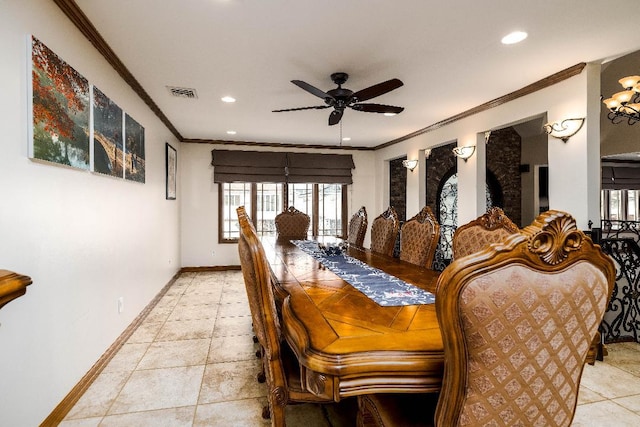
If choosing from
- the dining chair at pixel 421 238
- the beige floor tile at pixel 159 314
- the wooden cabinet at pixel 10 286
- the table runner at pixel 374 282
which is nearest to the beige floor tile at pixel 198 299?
the beige floor tile at pixel 159 314

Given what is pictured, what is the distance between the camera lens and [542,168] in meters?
6.79

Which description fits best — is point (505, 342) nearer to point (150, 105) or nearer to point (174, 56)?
point (174, 56)

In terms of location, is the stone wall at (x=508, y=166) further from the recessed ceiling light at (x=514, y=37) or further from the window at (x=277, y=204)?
the recessed ceiling light at (x=514, y=37)

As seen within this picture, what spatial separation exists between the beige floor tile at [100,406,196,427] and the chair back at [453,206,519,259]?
79.3 inches

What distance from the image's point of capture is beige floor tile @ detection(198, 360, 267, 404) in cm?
219

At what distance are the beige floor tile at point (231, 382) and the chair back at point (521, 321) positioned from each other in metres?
1.61

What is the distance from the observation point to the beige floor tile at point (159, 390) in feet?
6.84

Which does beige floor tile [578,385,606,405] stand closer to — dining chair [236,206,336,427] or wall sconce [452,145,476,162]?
dining chair [236,206,336,427]

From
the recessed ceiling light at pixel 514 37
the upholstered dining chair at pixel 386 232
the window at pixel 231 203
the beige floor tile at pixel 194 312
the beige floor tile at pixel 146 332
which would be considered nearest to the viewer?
the recessed ceiling light at pixel 514 37

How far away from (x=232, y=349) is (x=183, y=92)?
267cm

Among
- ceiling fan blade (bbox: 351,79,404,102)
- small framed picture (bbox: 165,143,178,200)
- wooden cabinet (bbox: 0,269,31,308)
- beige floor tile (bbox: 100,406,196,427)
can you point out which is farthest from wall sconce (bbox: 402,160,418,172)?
wooden cabinet (bbox: 0,269,31,308)

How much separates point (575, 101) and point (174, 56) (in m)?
3.45

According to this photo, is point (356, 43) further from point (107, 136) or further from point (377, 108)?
point (107, 136)

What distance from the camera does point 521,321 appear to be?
86 centimetres
